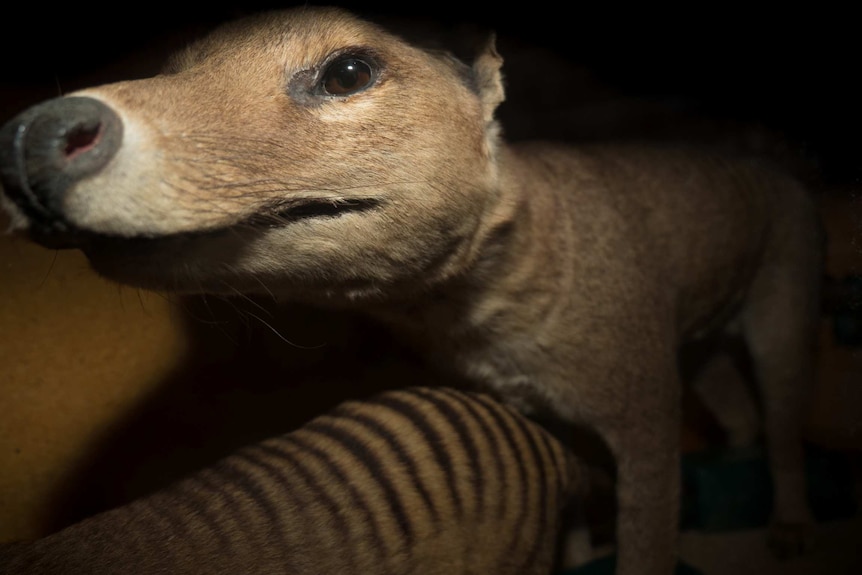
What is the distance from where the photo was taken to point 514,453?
216cm

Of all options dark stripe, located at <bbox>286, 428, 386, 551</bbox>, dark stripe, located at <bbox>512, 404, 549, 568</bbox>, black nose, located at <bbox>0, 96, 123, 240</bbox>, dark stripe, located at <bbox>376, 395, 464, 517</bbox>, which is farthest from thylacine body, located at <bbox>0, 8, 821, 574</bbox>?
dark stripe, located at <bbox>286, 428, 386, 551</bbox>

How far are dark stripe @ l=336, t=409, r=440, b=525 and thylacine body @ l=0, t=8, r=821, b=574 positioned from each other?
0.31 meters

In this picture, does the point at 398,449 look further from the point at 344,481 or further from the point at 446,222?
the point at 446,222

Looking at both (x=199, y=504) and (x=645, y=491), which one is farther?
(x=645, y=491)

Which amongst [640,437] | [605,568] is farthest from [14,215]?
[605,568]

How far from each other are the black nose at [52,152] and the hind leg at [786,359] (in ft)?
8.15

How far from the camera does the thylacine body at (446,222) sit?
1229 millimetres

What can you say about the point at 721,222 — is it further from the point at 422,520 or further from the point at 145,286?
the point at 145,286

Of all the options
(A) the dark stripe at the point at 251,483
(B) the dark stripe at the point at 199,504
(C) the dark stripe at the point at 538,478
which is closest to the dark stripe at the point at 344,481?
(A) the dark stripe at the point at 251,483

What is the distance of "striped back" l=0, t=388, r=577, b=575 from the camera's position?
139cm

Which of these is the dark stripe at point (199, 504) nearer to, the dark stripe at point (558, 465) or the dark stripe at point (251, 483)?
the dark stripe at point (251, 483)

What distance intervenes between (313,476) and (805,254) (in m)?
2.24

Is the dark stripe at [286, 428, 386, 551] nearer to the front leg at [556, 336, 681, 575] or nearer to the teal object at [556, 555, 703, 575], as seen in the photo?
the front leg at [556, 336, 681, 575]

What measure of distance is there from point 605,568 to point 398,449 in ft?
3.61
